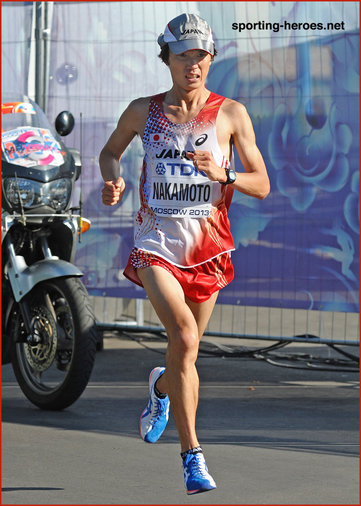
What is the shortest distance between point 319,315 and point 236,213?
3.78 ft

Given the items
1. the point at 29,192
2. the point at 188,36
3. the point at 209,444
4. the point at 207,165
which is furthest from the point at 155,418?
the point at 29,192

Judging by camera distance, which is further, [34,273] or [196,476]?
[34,273]

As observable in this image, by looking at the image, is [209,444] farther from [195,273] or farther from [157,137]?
[157,137]

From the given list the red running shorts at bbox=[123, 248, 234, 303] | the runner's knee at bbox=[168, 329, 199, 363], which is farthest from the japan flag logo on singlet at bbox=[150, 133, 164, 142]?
the runner's knee at bbox=[168, 329, 199, 363]

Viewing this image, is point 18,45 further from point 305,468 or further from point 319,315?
point 305,468

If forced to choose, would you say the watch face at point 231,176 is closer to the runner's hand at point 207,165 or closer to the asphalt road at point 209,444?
the runner's hand at point 207,165

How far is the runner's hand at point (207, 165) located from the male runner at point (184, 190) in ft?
0.14

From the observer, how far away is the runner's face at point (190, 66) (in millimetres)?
4543

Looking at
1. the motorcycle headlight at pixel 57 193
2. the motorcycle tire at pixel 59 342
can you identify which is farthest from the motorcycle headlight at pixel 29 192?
the motorcycle tire at pixel 59 342

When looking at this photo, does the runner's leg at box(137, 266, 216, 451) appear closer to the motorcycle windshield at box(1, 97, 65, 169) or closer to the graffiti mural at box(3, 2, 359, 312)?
the motorcycle windshield at box(1, 97, 65, 169)

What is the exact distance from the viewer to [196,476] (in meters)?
4.43

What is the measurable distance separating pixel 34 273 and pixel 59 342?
51 cm

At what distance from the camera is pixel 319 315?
10117 mm

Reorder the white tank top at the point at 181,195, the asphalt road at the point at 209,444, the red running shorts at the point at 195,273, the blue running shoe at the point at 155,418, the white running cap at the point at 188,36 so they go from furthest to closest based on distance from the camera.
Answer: the asphalt road at the point at 209,444 < the blue running shoe at the point at 155,418 < the red running shorts at the point at 195,273 < the white tank top at the point at 181,195 < the white running cap at the point at 188,36
